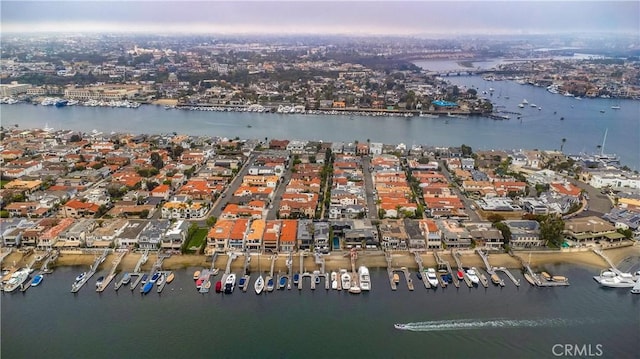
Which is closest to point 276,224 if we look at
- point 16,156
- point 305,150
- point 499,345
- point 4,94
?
point 499,345

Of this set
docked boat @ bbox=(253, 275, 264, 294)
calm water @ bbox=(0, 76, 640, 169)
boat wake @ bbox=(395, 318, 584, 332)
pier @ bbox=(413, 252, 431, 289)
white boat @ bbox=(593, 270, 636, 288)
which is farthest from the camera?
calm water @ bbox=(0, 76, 640, 169)

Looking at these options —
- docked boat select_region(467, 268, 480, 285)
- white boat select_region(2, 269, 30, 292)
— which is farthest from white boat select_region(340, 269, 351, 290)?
white boat select_region(2, 269, 30, 292)

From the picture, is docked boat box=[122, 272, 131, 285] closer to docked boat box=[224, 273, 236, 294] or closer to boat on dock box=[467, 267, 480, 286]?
docked boat box=[224, 273, 236, 294]

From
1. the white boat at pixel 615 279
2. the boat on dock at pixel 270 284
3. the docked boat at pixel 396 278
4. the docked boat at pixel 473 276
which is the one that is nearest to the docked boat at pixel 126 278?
the boat on dock at pixel 270 284

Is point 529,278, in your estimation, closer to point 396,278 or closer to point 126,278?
point 396,278

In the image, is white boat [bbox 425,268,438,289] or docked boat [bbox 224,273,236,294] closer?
docked boat [bbox 224,273,236,294]

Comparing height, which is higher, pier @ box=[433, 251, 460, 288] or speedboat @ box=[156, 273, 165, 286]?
pier @ box=[433, 251, 460, 288]

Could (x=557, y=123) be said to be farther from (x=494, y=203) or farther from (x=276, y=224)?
(x=276, y=224)

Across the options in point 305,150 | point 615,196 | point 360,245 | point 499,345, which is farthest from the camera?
point 305,150
